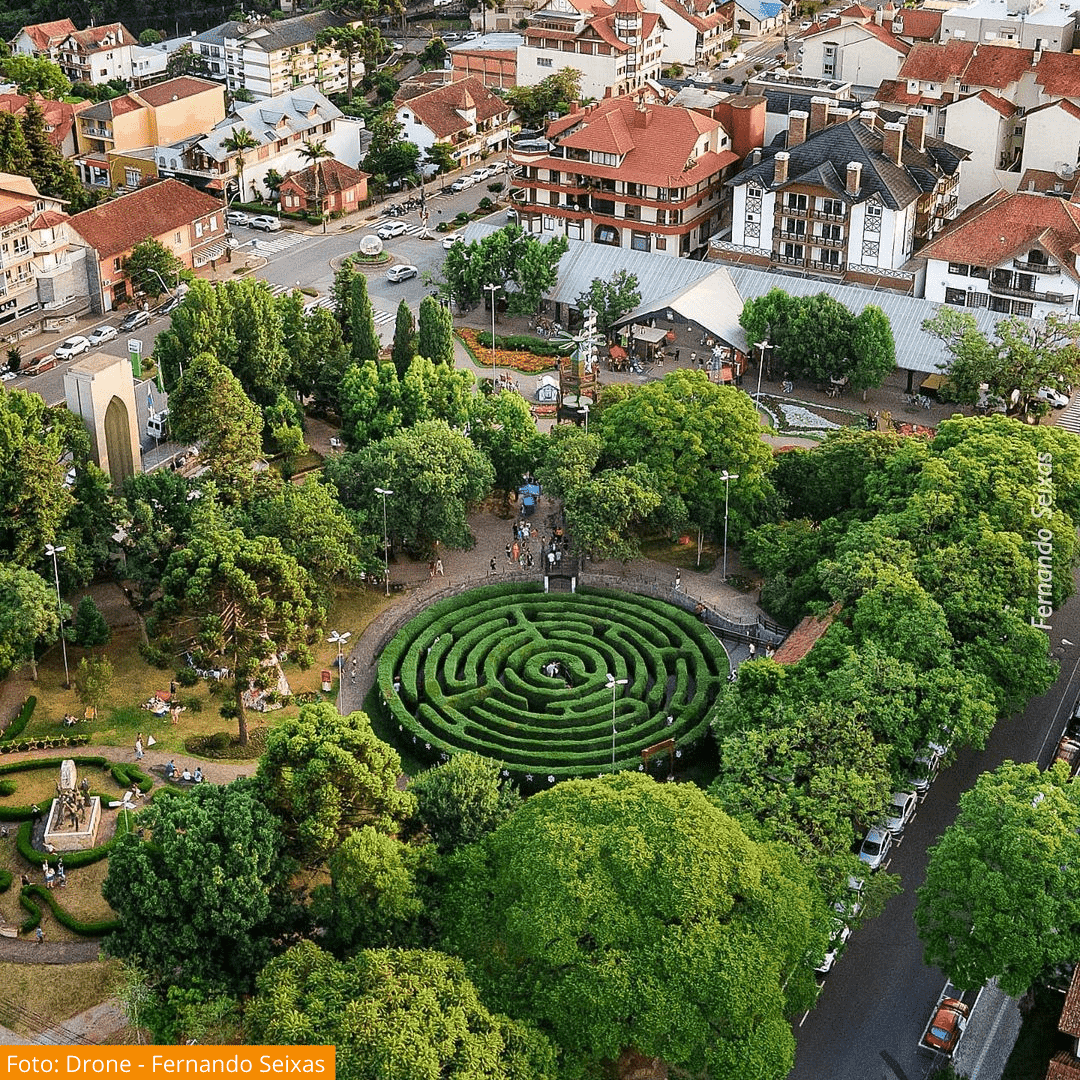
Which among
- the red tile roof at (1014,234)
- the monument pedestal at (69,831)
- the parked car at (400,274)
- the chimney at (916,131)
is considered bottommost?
the monument pedestal at (69,831)

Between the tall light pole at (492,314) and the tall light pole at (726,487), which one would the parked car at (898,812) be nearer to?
the tall light pole at (726,487)

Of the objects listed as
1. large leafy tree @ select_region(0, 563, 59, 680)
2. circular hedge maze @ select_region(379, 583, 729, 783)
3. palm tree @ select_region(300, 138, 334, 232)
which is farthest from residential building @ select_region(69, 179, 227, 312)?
circular hedge maze @ select_region(379, 583, 729, 783)

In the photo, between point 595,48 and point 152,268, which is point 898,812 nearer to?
point 152,268

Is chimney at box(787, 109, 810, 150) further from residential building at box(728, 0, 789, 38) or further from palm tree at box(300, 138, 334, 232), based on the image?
residential building at box(728, 0, 789, 38)

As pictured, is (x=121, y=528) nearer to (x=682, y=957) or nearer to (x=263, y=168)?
(x=682, y=957)

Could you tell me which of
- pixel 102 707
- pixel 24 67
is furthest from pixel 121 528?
pixel 24 67

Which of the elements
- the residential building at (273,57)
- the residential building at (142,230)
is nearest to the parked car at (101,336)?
the residential building at (142,230)

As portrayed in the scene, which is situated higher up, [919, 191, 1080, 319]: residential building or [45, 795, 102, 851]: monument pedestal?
[919, 191, 1080, 319]: residential building
